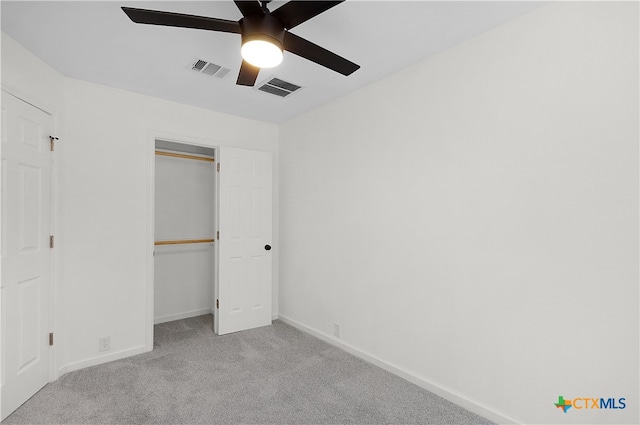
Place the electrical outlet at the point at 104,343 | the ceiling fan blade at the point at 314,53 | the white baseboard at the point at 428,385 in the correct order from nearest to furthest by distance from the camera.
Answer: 1. the ceiling fan blade at the point at 314,53
2. the white baseboard at the point at 428,385
3. the electrical outlet at the point at 104,343

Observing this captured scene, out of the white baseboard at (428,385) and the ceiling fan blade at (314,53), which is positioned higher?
the ceiling fan blade at (314,53)

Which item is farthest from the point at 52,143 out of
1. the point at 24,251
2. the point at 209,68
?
the point at 209,68

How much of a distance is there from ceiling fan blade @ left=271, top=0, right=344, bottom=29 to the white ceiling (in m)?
0.31

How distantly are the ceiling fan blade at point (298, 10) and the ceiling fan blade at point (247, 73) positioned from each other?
1.21 ft

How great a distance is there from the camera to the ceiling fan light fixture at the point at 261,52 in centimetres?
166

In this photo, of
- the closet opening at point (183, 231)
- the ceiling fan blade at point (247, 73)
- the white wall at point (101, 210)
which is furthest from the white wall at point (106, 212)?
the ceiling fan blade at point (247, 73)

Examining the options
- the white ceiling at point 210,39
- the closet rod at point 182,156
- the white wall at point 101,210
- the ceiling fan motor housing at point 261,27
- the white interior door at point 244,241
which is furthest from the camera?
the closet rod at point 182,156

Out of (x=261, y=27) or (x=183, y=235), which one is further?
(x=183, y=235)

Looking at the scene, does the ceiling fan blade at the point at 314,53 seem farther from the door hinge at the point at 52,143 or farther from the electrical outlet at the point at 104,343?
the electrical outlet at the point at 104,343

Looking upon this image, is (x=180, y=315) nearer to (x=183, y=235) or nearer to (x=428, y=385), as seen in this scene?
(x=183, y=235)

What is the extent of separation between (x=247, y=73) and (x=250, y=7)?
20.5 inches

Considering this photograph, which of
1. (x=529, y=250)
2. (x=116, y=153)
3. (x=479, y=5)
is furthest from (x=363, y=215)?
(x=116, y=153)

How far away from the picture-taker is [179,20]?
5.19ft

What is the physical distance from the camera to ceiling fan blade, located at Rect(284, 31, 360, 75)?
5.69 feet
